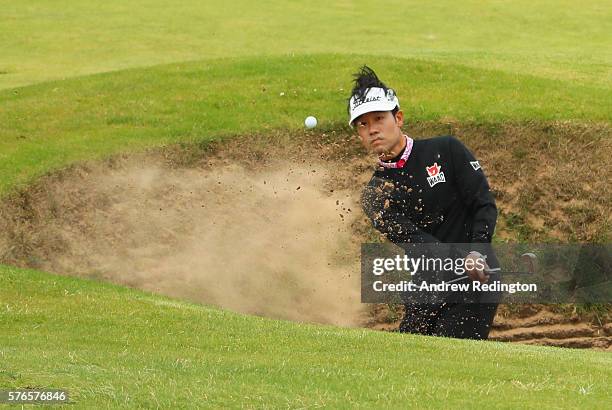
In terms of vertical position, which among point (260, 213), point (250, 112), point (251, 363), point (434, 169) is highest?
point (434, 169)

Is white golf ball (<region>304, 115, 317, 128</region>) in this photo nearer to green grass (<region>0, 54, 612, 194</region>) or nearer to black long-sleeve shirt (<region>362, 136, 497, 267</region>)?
green grass (<region>0, 54, 612, 194</region>)

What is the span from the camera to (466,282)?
29.5 feet

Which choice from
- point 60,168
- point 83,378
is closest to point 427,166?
point 83,378

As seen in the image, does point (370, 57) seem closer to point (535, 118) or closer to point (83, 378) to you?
point (535, 118)

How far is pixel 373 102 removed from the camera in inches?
348

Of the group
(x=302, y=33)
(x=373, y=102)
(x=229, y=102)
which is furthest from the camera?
(x=302, y=33)

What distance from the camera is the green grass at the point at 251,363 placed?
6219mm

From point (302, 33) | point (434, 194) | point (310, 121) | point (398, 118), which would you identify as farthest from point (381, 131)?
point (302, 33)

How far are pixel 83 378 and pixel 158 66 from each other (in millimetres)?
12368

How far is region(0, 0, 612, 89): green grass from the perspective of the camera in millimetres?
19438

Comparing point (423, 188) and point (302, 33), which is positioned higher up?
point (423, 188)

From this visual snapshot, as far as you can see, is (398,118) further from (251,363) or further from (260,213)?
(260,213)

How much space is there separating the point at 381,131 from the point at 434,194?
0.69 meters

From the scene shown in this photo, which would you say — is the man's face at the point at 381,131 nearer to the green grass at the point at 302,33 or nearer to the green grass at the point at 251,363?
the green grass at the point at 251,363
